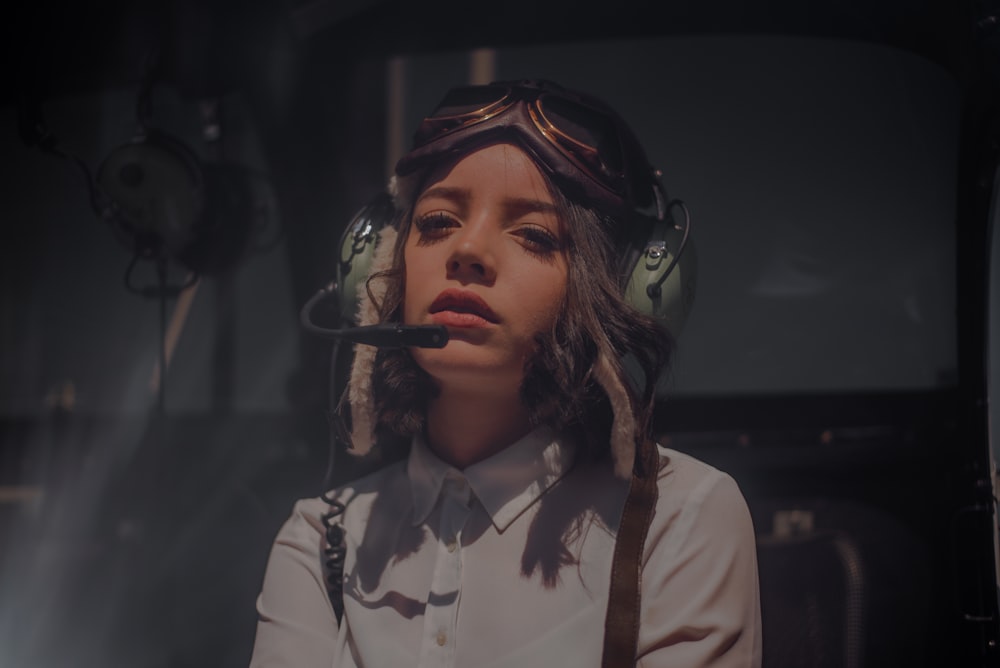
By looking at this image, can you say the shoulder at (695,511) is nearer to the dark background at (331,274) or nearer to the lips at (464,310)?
the dark background at (331,274)

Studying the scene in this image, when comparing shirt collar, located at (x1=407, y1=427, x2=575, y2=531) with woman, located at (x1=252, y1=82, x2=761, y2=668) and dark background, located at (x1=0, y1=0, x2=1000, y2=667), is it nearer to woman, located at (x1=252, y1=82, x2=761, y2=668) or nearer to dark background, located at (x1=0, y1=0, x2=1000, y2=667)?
woman, located at (x1=252, y1=82, x2=761, y2=668)

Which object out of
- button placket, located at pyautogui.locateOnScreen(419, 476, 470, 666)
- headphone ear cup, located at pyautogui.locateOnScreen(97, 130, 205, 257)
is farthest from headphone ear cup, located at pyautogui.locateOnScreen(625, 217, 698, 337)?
headphone ear cup, located at pyautogui.locateOnScreen(97, 130, 205, 257)

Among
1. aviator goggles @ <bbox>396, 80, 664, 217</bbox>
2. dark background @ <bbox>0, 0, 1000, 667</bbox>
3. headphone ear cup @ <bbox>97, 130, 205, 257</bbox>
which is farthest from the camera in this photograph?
headphone ear cup @ <bbox>97, 130, 205, 257</bbox>

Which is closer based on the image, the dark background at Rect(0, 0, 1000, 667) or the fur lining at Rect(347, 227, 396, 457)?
the fur lining at Rect(347, 227, 396, 457)

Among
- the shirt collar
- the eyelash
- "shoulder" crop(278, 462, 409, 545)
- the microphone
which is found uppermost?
the eyelash

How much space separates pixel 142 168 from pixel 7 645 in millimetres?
1160

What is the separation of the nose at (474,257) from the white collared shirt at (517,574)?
300mm

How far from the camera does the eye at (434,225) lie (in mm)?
1248

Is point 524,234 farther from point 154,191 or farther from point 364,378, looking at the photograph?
point 154,191

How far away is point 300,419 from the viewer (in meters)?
1.86

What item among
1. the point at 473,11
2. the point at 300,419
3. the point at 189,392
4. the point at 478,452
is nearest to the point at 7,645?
the point at 189,392

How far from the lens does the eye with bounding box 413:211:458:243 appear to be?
1.25 m

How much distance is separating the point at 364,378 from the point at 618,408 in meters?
0.43

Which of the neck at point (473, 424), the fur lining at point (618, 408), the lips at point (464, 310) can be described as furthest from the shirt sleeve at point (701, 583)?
the lips at point (464, 310)
